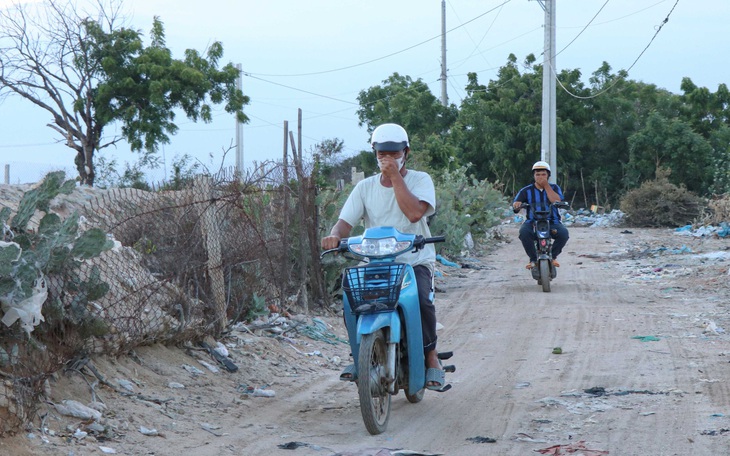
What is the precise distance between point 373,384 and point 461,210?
15.5 m

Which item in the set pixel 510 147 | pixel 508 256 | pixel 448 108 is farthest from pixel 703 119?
pixel 508 256

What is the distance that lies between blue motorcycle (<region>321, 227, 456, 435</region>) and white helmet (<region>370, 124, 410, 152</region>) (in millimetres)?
552

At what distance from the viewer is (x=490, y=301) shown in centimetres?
1198

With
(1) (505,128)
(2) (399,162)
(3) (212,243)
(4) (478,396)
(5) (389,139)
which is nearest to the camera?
(5) (389,139)

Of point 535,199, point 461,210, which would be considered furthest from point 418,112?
point 535,199

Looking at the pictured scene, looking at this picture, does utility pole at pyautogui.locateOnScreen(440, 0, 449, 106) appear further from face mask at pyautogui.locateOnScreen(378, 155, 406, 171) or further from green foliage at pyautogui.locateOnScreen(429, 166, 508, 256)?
face mask at pyautogui.locateOnScreen(378, 155, 406, 171)

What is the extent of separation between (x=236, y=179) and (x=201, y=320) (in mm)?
1525

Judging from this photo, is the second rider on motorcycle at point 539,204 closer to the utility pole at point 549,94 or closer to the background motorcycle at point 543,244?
the background motorcycle at point 543,244

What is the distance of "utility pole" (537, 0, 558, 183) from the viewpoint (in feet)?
100

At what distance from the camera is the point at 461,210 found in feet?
67.0

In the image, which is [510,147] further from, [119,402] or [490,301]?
[119,402]

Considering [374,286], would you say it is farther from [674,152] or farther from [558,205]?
[674,152]

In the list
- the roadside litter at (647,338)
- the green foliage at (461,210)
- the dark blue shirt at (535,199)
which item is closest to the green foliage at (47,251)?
the roadside litter at (647,338)

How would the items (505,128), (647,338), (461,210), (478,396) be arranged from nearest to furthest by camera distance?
(478,396)
(647,338)
(461,210)
(505,128)
